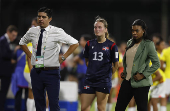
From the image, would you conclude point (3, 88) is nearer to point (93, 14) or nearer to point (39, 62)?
point (39, 62)

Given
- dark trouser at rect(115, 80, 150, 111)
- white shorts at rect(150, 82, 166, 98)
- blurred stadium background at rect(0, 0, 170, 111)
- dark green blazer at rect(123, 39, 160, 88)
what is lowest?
white shorts at rect(150, 82, 166, 98)

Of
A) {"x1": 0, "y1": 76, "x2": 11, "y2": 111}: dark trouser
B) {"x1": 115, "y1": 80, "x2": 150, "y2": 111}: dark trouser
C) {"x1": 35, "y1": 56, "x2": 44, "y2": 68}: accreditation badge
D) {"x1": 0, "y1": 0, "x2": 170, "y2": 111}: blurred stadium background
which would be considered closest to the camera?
{"x1": 115, "y1": 80, "x2": 150, "y2": 111}: dark trouser

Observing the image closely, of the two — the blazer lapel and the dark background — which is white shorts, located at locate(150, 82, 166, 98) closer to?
the blazer lapel

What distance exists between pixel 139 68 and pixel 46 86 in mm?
1513

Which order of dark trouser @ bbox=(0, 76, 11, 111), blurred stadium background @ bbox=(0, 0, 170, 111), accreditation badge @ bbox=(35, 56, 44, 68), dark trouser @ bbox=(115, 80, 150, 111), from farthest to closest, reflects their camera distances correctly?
blurred stadium background @ bbox=(0, 0, 170, 111), dark trouser @ bbox=(0, 76, 11, 111), accreditation badge @ bbox=(35, 56, 44, 68), dark trouser @ bbox=(115, 80, 150, 111)

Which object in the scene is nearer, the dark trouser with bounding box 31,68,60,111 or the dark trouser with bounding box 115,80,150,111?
the dark trouser with bounding box 115,80,150,111

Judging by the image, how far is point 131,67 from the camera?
5.93 metres

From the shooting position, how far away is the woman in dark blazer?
19.0 feet

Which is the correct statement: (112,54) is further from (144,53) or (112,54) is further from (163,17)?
(163,17)

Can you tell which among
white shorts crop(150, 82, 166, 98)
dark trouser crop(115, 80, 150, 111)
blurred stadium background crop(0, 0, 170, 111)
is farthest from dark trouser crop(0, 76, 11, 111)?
blurred stadium background crop(0, 0, 170, 111)

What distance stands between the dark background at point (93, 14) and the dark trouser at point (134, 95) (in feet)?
41.7

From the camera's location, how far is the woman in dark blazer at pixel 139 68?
19.0ft

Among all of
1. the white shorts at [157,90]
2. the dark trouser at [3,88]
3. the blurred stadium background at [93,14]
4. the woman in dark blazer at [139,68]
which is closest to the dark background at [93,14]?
the blurred stadium background at [93,14]

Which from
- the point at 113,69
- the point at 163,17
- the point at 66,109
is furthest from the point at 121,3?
the point at 113,69
